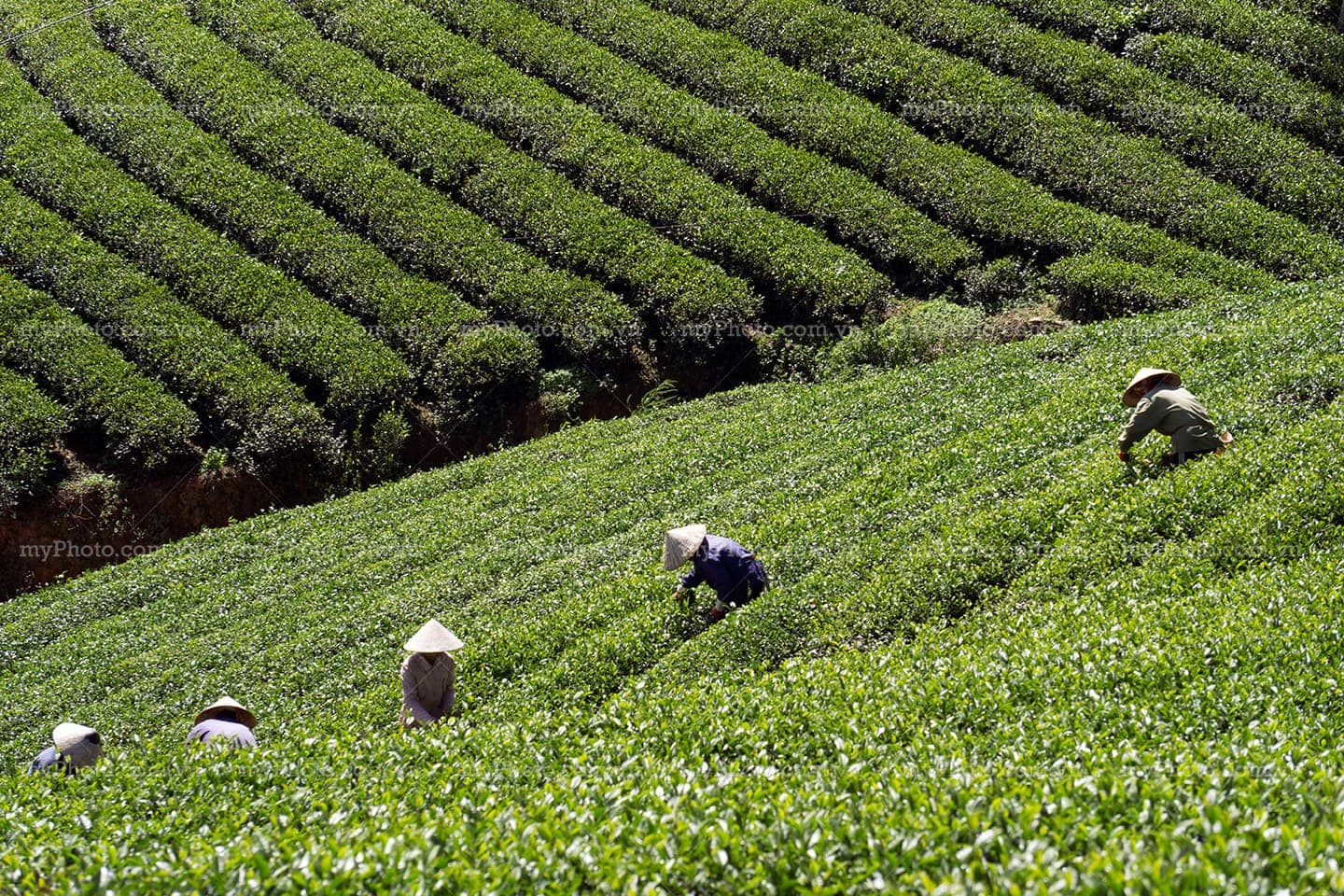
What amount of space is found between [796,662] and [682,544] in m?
2.42

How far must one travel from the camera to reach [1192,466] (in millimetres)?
13398

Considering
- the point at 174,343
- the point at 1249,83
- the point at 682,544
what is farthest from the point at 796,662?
the point at 1249,83

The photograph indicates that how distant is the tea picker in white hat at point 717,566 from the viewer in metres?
13.5

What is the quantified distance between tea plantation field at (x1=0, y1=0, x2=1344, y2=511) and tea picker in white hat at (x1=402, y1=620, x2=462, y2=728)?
52.0 feet

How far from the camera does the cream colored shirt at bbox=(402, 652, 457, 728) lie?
470 inches

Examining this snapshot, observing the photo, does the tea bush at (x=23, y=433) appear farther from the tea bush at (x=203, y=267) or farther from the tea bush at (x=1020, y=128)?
the tea bush at (x=1020, y=128)

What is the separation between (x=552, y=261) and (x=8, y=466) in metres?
14.1

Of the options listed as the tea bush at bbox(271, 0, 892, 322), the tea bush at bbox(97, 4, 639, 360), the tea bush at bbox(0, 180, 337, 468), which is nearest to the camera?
the tea bush at bbox(0, 180, 337, 468)

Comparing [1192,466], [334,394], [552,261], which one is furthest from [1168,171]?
[334,394]

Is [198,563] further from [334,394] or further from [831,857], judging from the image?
[831,857]

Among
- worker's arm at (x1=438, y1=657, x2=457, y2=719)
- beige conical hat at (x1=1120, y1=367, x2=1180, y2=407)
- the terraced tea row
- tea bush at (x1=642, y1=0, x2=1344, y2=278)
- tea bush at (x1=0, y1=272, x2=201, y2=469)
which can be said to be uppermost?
the terraced tea row

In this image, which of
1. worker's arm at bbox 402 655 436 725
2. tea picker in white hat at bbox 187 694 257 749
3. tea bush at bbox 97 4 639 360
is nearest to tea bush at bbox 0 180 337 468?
tea bush at bbox 97 4 639 360

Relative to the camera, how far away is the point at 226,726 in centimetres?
1199

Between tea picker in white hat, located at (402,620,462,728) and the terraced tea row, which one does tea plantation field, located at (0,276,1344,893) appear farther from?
the terraced tea row
